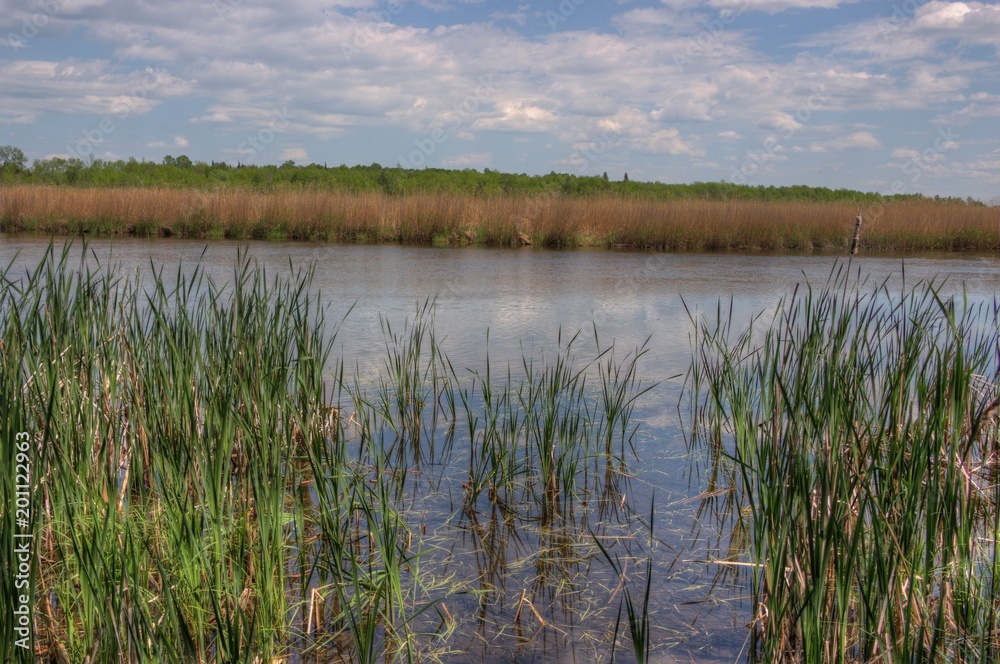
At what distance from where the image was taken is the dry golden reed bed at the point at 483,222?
15258mm

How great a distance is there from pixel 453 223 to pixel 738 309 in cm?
868

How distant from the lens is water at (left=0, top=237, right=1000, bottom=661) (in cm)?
241

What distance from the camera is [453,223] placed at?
15.4 meters

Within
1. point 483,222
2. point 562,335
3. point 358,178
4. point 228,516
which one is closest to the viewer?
point 228,516

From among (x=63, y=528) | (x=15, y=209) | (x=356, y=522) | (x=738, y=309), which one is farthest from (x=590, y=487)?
(x=15, y=209)

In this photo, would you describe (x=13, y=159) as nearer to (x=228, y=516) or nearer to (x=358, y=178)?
(x=358, y=178)

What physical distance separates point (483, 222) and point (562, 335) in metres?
9.45

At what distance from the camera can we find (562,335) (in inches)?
251

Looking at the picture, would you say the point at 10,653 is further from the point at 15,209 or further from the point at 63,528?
the point at 15,209

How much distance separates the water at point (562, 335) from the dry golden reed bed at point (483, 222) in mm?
1507

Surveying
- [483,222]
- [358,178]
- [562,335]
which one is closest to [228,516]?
[562,335]

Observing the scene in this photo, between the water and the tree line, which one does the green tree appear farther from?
the water

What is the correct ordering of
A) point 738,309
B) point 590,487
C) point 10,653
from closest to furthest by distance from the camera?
point 10,653 → point 590,487 → point 738,309

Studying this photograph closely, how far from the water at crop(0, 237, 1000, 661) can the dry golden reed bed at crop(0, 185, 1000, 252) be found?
1.51 metres
